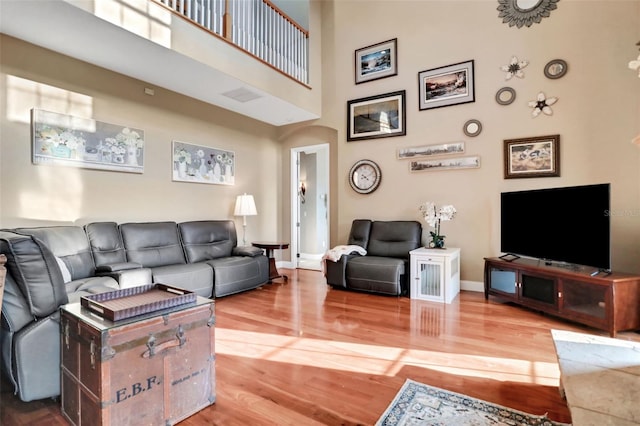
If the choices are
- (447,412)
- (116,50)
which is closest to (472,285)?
(447,412)

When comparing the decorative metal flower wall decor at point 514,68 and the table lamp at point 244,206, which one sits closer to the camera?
the decorative metal flower wall decor at point 514,68

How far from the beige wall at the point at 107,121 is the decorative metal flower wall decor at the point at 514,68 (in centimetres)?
381

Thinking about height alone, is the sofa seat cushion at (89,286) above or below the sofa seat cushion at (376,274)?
above

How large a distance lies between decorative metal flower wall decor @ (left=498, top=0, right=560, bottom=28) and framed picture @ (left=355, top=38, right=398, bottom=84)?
139cm

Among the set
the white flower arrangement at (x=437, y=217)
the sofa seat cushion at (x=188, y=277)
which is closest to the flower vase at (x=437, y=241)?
the white flower arrangement at (x=437, y=217)

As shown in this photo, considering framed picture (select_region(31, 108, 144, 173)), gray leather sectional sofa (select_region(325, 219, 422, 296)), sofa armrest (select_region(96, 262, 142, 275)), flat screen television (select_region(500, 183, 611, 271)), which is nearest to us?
flat screen television (select_region(500, 183, 611, 271))

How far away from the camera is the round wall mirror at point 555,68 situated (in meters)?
3.72

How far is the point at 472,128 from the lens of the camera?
167 inches

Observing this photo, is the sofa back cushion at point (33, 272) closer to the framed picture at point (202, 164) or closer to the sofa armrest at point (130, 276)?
the sofa armrest at point (130, 276)

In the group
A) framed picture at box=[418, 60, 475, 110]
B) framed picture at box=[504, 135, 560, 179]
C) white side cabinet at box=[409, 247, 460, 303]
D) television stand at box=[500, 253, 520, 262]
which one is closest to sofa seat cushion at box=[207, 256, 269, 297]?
white side cabinet at box=[409, 247, 460, 303]

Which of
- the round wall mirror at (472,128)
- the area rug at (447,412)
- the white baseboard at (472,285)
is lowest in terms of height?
the area rug at (447,412)

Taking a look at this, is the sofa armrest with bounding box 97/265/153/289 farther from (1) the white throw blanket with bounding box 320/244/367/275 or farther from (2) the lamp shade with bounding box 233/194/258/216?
(1) the white throw blanket with bounding box 320/244/367/275

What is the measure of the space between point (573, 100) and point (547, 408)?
345cm

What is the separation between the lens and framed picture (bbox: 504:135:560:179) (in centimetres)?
376
